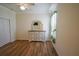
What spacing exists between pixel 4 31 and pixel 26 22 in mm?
1988

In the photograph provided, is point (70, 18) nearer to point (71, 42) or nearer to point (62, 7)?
point (62, 7)

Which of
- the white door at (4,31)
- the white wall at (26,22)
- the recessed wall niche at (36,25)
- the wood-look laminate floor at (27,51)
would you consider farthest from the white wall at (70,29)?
the recessed wall niche at (36,25)

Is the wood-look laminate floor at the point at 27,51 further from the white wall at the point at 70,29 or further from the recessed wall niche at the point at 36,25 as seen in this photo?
the recessed wall niche at the point at 36,25

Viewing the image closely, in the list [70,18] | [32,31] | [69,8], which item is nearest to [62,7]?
[69,8]

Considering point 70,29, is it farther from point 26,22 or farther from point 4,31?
point 26,22

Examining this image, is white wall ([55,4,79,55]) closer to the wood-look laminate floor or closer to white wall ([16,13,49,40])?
the wood-look laminate floor

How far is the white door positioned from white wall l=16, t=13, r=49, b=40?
130cm

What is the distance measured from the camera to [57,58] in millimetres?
723

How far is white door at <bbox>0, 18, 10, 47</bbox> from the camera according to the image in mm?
4988

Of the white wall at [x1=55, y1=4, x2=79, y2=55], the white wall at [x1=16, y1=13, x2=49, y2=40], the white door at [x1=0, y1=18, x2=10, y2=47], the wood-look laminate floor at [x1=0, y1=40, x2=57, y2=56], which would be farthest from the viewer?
the white wall at [x1=16, y1=13, x2=49, y2=40]

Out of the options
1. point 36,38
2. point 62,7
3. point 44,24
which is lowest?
point 36,38

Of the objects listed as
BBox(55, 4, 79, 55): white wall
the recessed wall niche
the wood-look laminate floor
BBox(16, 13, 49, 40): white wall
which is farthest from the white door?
BBox(55, 4, 79, 55): white wall

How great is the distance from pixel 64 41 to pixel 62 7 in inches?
43.3

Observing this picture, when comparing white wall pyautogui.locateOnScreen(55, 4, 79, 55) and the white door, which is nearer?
white wall pyautogui.locateOnScreen(55, 4, 79, 55)
